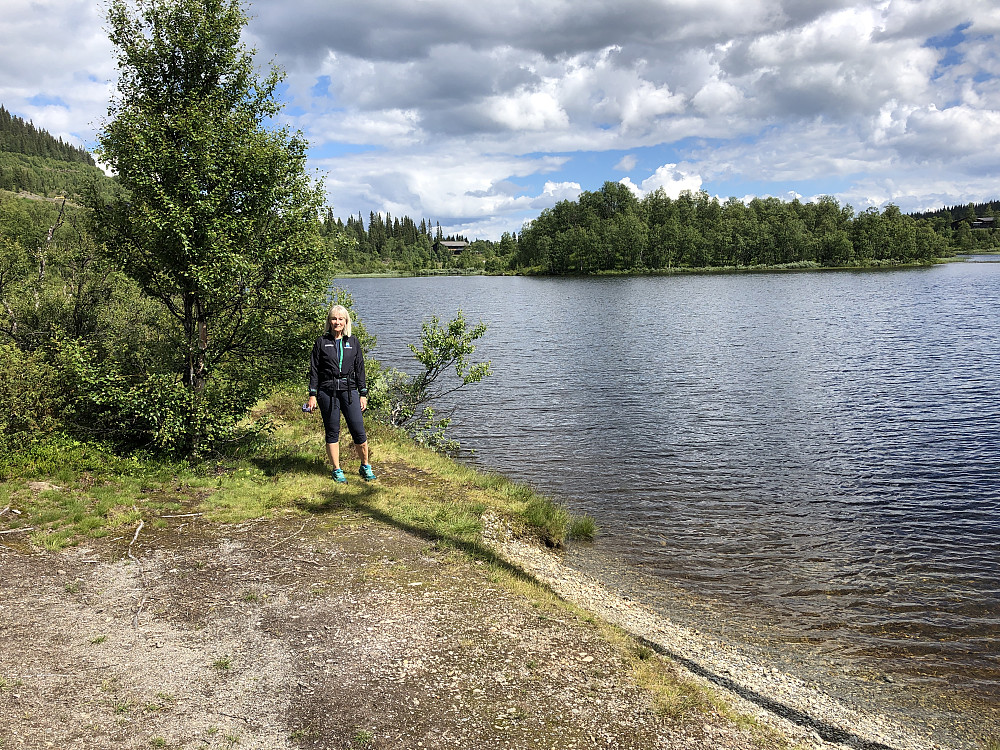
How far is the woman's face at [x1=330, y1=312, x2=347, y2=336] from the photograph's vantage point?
1020cm

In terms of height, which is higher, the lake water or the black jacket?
the black jacket

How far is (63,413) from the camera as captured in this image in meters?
10.8

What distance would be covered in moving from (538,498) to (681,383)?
53.7 feet

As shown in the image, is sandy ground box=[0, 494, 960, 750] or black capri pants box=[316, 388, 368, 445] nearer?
sandy ground box=[0, 494, 960, 750]

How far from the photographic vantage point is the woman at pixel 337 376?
33.8 ft

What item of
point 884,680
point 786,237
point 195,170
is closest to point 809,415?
point 884,680

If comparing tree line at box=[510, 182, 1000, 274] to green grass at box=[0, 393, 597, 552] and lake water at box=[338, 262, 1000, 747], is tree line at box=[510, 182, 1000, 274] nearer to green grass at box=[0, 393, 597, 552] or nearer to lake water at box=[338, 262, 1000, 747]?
lake water at box=[338, 262, 1000, 747]

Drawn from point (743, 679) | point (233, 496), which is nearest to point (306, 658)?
point (233, 496)

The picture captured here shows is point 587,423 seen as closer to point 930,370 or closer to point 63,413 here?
point 63,413

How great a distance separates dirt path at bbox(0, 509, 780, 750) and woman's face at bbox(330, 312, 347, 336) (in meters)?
3.62

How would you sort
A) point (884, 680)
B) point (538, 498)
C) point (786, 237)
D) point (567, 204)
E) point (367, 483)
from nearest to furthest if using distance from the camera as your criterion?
point (884, 680) → point (367, 483) → point (538, 498) → point (786, 237) → point (567, 204)

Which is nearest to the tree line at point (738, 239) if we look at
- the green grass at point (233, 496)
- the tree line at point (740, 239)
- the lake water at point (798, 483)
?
the tree line at point (740, 239)

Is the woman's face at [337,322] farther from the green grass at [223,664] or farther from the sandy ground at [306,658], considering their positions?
the green grass at [223,664]

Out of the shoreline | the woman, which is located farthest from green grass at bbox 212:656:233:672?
the shoreline
